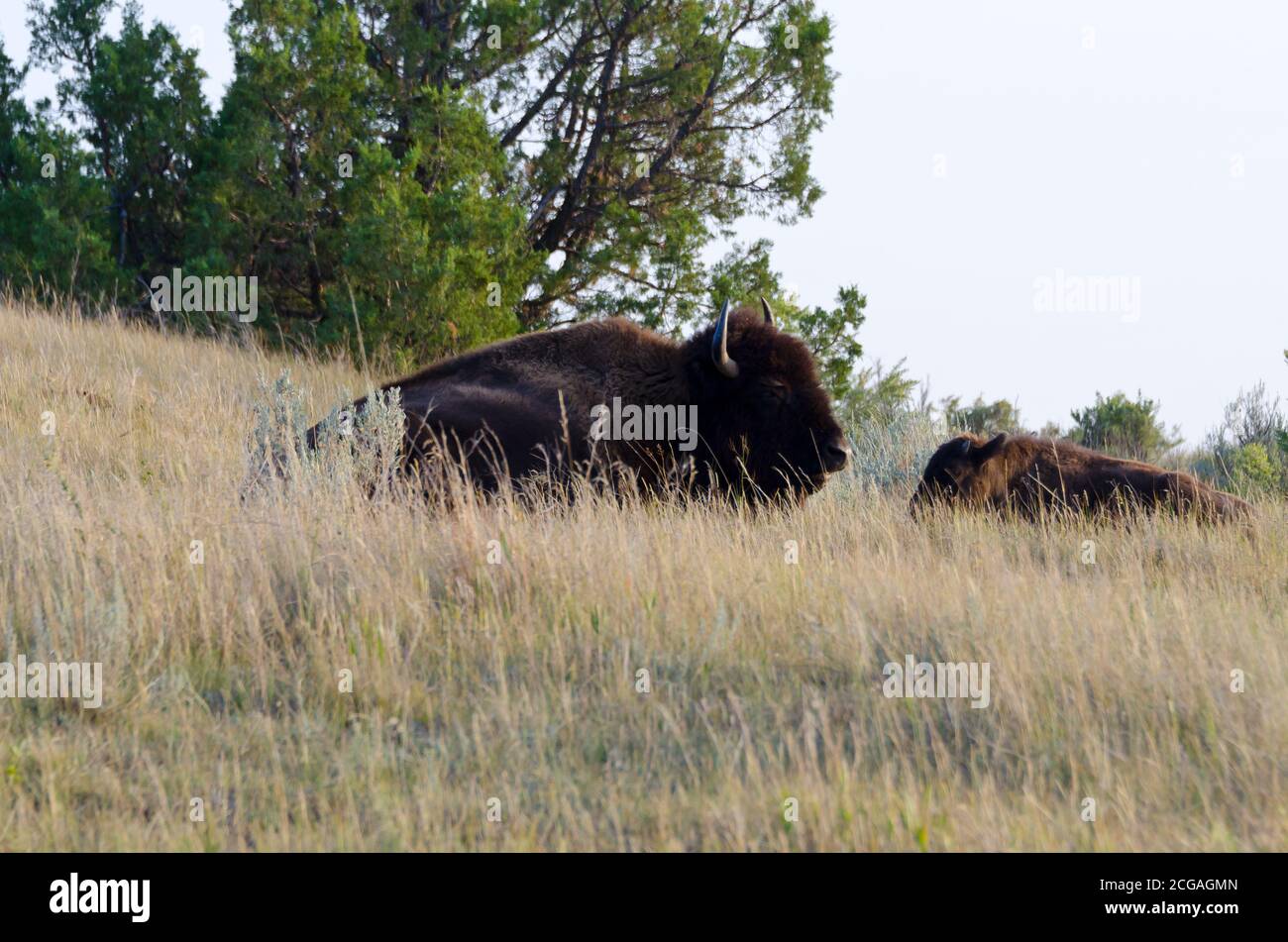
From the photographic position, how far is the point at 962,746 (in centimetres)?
432

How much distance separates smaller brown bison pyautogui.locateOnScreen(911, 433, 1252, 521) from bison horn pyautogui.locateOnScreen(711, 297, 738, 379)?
1699 mm

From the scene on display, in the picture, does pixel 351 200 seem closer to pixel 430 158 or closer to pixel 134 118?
pixel 430 158

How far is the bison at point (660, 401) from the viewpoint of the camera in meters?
8.48

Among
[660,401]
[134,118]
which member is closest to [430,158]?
[134,118]

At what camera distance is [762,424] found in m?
9.34

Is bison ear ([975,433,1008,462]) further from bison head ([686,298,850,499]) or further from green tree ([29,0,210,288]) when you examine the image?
green tree ([29,0,210,288])

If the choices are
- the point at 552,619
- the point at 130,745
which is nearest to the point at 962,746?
the point at 552,619

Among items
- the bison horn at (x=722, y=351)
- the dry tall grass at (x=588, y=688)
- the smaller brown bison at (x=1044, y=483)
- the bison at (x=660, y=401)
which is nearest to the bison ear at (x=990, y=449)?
the smaller brown bison at (x=1044, y=483)

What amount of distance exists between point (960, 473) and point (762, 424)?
5.04 feet

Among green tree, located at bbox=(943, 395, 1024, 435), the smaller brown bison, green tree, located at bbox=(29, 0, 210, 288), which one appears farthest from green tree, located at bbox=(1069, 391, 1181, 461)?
green tree, located at bbox=(29, 0, 210, 288)

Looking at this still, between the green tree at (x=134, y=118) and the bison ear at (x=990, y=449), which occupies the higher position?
the green tree at (x=134, y=118)

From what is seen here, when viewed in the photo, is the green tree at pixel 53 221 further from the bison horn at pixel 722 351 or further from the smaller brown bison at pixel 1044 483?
the smaller brown bison at pixel 1044 483

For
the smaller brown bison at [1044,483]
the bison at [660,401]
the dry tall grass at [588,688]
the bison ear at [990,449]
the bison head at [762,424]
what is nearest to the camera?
the dry tall grass at [588,688]
